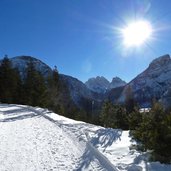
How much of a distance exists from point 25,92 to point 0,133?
4128 cm

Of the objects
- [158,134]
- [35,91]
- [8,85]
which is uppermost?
[8,85]

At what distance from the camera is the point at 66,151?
13.6 m

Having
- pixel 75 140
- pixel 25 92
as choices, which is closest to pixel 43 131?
pixel 75 140

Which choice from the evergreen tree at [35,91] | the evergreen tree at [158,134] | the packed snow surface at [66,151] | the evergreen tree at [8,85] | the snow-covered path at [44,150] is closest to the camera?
the snow-covered path at [44,150]

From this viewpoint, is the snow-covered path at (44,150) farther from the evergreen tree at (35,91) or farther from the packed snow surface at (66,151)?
the evergreen tree at (35,91)

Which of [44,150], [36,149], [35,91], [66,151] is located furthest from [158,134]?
[35,91]

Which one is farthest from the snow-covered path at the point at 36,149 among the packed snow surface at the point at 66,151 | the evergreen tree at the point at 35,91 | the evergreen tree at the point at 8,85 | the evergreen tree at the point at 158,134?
the evergreen tree at the point at 8,85

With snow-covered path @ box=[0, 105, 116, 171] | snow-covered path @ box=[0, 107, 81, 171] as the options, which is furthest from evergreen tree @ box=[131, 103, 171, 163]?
snow-covered path @ box=[0, 107, 81, 171]

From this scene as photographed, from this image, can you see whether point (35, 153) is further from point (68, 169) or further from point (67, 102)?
point (67, 102)

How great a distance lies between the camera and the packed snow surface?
449 inches

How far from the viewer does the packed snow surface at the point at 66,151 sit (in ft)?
37.4

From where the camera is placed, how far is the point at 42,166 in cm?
1114

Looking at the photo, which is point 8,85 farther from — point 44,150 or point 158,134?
point 158,134

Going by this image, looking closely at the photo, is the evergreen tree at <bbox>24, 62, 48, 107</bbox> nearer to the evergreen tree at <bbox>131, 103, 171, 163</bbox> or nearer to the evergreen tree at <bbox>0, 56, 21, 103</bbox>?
the evergreen tree at <bbox>0, 56, 21, 103</bbox>
